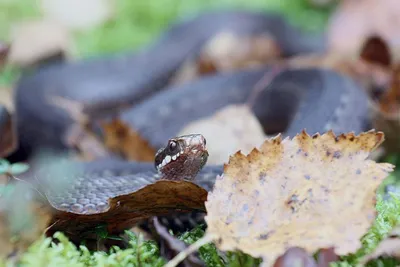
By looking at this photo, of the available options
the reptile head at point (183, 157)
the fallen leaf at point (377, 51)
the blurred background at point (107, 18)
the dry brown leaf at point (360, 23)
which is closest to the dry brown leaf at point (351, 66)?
the fallen leaf at point (377, 51)

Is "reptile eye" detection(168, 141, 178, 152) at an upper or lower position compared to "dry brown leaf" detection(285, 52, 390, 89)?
lower

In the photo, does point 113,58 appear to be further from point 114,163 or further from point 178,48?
point 114,163

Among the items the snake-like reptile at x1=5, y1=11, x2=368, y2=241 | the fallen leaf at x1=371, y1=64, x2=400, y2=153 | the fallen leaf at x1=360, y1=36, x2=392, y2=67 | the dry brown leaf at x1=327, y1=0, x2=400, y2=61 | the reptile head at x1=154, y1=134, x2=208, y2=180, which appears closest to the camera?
the snake-like reptile at x1=5, y1=11, x2=368, y2=241

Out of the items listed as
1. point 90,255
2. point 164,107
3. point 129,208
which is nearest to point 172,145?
point 129,208

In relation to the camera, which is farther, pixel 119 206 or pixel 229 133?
pixel 229 133

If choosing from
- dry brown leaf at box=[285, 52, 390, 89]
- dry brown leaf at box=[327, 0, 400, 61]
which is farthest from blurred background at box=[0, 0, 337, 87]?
dry brown leaf at box=[285, 52, 390, 89]

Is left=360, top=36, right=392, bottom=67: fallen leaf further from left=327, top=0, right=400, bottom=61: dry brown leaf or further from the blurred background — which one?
the blurred background

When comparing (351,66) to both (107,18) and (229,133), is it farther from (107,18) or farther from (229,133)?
(107,18)

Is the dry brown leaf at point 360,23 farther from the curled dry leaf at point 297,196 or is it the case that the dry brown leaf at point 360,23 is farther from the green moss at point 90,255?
the green moss at point 90,255
